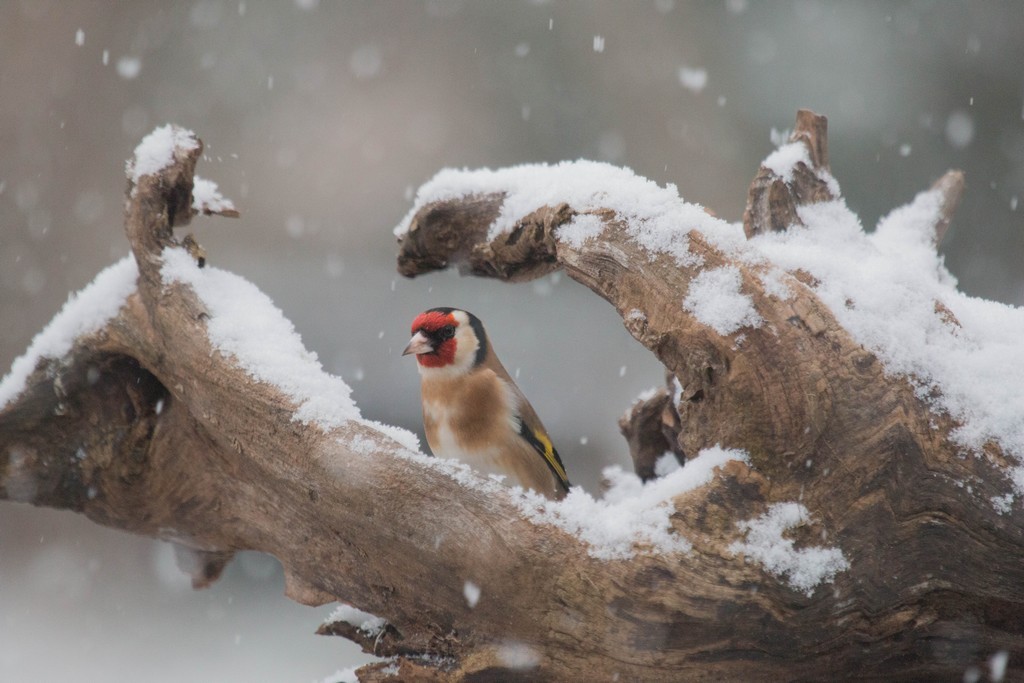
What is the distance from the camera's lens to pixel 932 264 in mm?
2334

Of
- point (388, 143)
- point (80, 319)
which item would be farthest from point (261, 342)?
point (388, 143)

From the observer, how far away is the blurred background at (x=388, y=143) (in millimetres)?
5008

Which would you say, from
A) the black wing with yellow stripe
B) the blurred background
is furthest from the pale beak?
the blurred background

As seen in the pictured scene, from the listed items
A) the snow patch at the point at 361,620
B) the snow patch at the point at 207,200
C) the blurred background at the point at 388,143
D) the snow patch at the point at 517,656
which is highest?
the blurred background at the point at 388,143

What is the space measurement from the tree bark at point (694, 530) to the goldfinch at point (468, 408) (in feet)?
1.64

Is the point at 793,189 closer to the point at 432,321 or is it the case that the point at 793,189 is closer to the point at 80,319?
the point at 432,321

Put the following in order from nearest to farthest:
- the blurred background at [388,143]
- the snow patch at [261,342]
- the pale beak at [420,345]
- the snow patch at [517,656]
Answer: the snow patch at [517,656] < the snow patch at [261,342] < the pale beak at [420,345] < the blurred background at [388,143]

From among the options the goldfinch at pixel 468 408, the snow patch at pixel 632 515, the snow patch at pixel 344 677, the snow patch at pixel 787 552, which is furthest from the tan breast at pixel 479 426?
the snow patch at pixel 787 552

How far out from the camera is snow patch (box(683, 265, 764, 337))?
1531mm

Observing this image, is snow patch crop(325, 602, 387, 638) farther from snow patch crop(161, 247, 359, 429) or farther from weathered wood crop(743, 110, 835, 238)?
weathered wood crop(743, 110, 835, 238)

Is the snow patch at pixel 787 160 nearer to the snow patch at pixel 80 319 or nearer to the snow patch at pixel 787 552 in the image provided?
the snow patch at pixel 787 552

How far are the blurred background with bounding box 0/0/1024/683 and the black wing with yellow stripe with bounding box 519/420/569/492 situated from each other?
2.36 m

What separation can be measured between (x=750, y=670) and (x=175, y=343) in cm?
144

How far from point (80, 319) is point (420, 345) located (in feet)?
2.88
